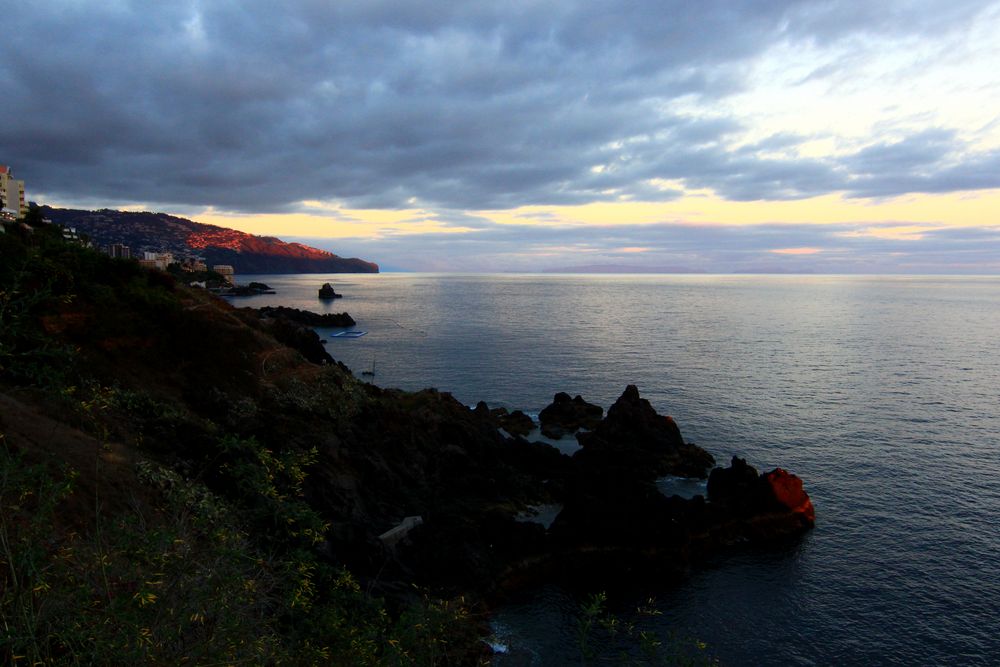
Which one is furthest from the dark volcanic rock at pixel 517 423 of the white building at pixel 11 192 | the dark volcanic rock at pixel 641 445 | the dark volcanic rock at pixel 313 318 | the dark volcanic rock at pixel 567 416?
the white building at pixel 11 192

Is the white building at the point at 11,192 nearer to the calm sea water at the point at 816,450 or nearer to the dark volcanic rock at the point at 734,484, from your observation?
the calm sea water at the point at 816,450

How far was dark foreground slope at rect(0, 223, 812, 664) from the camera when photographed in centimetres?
805

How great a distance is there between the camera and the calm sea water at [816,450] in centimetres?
2598

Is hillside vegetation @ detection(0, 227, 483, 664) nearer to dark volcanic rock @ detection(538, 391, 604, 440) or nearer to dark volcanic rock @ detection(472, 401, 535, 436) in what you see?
dark volcanic rock @ detection(472, 401, 535, 436)

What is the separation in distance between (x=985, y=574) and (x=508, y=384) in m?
47.6

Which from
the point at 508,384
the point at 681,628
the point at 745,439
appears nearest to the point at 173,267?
the point at 508,384

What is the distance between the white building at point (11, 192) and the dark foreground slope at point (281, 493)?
4329 inches

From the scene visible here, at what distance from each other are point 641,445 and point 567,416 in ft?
36.5

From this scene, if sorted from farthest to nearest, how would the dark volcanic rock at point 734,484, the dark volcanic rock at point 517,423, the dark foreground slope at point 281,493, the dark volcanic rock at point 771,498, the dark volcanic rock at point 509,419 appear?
1. the dark volcanic rock at point 517,423
2. the dark volcanic rock at point 509,419
3. the dark volcanic rock at point 734,484
4. the dark volcanic rock at point 771,498
5. the dark foreground slope at point 281,493

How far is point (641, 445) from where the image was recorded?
45.6m

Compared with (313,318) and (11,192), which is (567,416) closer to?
(313,318)

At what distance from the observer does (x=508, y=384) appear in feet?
232

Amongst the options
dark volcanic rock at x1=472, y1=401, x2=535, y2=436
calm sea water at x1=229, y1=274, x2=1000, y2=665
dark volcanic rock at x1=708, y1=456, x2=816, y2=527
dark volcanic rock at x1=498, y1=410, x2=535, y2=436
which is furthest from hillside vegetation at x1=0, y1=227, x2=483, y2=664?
dark volcanic rock at x1=708, y1=456, x2=816, y2=527

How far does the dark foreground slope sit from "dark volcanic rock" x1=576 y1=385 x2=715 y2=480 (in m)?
0.18
